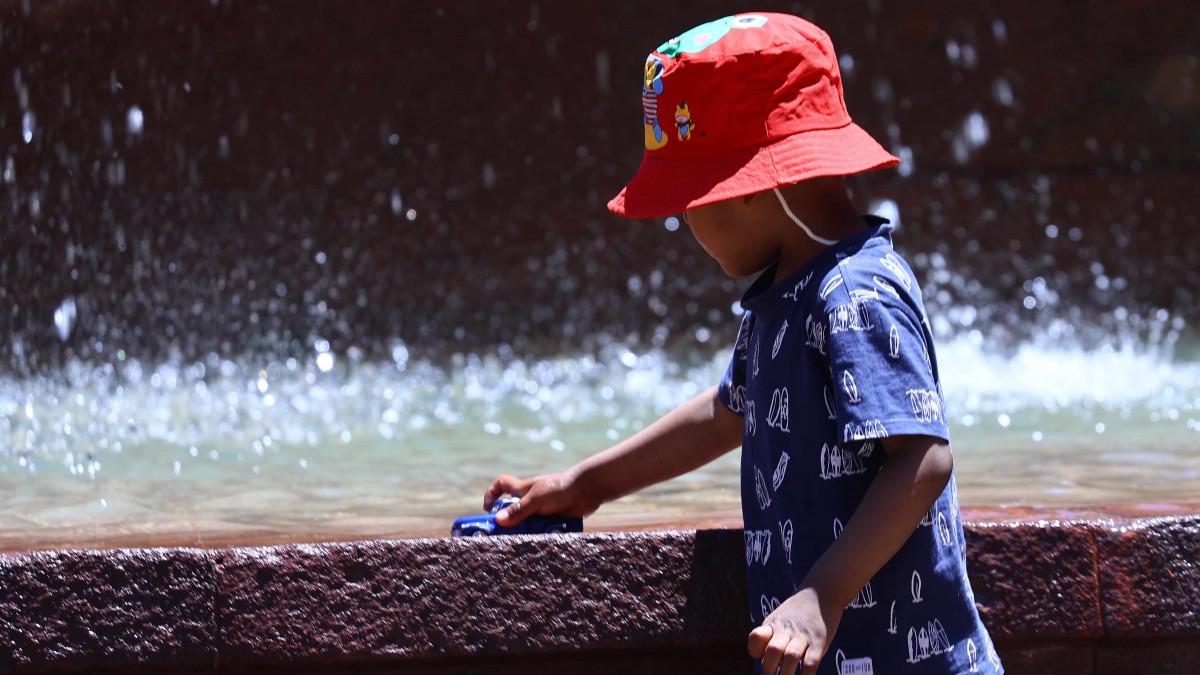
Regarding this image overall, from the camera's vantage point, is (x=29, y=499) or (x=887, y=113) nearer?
(x=29, y=499)

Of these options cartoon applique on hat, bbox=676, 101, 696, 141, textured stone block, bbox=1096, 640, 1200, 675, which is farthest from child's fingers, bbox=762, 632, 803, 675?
textured stone block, bbox=1096, 640, 1200, 675

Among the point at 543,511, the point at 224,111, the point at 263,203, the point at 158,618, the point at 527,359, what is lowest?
the point at 158,618

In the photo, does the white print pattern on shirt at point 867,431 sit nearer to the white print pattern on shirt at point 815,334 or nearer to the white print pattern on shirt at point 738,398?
the white print pattern on shirt at point 815,334

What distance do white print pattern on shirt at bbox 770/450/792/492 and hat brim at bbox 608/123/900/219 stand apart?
0.31 metres

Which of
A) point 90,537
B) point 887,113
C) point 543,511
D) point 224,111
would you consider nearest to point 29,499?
point 90,537

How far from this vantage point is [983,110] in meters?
6.82

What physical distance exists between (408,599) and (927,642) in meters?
0.68

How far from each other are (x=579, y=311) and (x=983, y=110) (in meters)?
2.17

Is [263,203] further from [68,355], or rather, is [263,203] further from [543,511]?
[543,511]

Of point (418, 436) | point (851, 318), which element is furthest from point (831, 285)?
point (418, 436)

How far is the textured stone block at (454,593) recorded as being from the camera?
1.88 metres

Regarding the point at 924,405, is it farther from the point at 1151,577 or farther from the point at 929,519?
the point at 1151,577

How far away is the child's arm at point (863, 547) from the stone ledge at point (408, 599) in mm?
383

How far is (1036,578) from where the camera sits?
1932 millimetres
